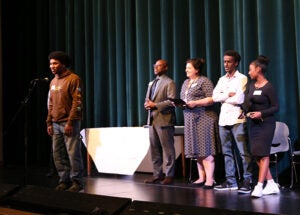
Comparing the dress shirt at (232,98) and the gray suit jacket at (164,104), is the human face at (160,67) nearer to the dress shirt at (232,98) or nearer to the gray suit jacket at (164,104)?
the gray suit jacket at (164,104)

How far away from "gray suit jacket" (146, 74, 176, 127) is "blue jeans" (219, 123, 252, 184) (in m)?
0.69

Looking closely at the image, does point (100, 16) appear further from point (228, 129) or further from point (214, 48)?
point (228, 129)

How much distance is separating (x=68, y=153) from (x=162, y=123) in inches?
45.6

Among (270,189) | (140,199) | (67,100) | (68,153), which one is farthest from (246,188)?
(67,100)

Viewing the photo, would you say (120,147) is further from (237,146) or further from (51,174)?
(237,146)

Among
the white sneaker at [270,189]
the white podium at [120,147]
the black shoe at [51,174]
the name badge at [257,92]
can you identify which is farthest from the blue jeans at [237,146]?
the black shoe at [51,174]

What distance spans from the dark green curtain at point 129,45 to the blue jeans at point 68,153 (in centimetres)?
216

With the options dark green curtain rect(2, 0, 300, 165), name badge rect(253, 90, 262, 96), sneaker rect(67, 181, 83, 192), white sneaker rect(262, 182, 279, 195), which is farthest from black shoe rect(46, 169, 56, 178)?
name badge rect(253, 90, 262, 96)

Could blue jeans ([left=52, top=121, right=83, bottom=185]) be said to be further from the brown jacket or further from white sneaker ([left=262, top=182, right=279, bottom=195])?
white sneaker ([left=262, top=182, right=279, bottom=195])

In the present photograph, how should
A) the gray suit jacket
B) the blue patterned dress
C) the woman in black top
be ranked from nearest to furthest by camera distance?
the woman in black top
the blue patterned dress
the gray suit jacket

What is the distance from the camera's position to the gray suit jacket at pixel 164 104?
16.3 feet

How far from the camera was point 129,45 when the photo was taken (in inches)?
275

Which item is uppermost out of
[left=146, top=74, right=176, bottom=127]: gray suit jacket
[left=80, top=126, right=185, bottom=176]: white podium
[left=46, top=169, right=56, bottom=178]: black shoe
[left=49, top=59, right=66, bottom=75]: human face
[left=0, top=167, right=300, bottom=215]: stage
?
[left=49, top=59, right=66, bottom=75]: human face

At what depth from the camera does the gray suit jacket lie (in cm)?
496
